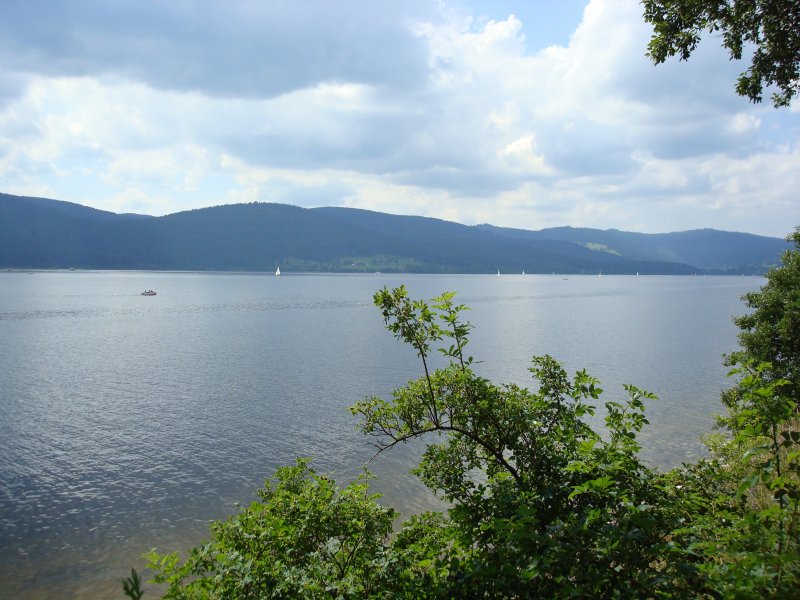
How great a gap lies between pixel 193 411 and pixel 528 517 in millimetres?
44694

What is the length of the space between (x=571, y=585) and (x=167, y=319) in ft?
405

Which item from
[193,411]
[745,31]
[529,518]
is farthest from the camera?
[193,411]

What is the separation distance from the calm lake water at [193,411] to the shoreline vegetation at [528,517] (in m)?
16.5

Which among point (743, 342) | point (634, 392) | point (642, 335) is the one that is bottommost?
point (642, 335)

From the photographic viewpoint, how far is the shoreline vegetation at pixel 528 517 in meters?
6.26

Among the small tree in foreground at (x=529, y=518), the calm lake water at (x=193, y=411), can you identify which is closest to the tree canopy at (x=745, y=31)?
the small tree in foreground at (x=529, y=518)

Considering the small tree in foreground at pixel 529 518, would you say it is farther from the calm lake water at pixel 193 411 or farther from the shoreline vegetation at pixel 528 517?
the calm lake water at pixel 193 411

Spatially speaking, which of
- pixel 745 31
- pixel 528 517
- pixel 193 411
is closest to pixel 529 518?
pixel 528 517

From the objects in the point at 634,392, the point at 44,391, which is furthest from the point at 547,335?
the point at 634,392

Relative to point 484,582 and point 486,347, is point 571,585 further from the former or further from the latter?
point 486,347

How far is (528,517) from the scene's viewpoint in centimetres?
707

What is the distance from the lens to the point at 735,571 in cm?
557

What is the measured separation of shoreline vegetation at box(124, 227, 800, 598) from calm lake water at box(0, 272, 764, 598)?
16.5 m

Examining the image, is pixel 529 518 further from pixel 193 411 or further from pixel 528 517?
pixel 193 411
